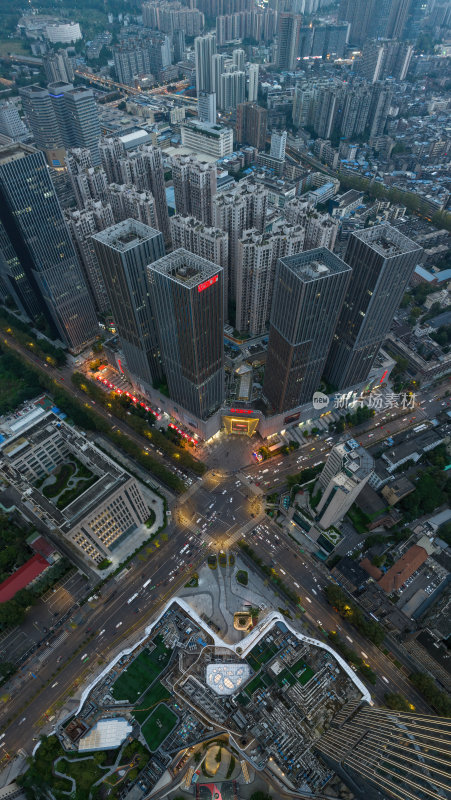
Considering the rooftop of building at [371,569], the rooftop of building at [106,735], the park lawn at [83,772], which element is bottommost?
the rooftop of building at [371,569]

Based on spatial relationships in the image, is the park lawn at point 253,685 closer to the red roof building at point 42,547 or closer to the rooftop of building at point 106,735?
the rooftop of building at point 106,735

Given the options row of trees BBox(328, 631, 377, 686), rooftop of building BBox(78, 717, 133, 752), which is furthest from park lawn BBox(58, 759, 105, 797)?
row of trees BBox(328, 631, 377, 686)

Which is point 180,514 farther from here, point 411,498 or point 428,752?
point 428,752

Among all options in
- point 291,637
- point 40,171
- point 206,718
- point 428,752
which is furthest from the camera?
point 40,171

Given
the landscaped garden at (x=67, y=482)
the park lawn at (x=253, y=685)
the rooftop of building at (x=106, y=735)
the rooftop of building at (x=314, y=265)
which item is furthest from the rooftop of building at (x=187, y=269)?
the rooftop of building at (x=106, y=735)

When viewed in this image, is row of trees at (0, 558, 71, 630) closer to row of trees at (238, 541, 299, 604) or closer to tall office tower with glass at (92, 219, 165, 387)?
row of trees at (238, 541, 299, 604)

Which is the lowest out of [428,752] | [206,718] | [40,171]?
[206,718]

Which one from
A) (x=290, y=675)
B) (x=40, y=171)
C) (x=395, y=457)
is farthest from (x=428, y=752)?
(x=40, y=171)
